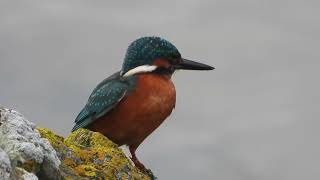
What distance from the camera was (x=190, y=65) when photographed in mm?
11312

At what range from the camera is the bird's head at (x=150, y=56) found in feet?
34.4

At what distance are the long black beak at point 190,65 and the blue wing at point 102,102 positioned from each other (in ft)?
3.26

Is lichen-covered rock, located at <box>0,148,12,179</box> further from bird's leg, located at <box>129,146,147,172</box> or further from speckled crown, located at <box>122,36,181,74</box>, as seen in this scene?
speckled crown, located at <box>122,36,181,74</box>

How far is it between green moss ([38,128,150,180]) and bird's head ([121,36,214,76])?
367cm

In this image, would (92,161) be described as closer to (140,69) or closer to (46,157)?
(46,157)

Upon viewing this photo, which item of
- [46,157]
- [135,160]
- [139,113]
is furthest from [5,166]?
[139,113]

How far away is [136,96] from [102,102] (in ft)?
1.73

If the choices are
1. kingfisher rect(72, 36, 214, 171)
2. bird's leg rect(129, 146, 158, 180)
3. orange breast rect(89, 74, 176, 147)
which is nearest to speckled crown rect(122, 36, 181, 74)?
kingfisher rect(72, 36, 214, 171)

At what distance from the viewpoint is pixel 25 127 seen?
4.73 m

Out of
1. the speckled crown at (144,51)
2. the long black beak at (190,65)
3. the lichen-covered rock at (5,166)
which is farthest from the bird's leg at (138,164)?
the lichen-covered rock at (5,166)

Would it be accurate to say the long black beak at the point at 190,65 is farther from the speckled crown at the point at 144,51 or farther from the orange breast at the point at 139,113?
the orange breast at the point at 139,113

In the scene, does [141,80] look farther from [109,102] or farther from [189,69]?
[189,69]

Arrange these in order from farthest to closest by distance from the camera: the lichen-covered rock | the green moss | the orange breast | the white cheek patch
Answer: the white cheek patch
the orange breast
the green moss
the lichen-covered rock

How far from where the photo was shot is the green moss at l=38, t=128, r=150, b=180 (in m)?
5.62
